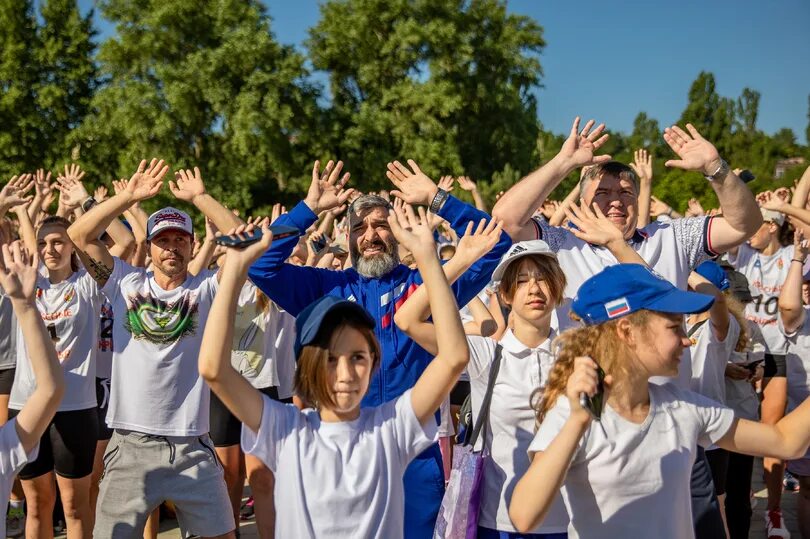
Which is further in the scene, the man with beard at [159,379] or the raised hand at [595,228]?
the man with beard at [159,379]

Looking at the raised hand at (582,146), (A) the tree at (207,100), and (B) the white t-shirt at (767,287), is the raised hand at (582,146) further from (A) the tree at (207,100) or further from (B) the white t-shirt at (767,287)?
(A) the tree at (207,100)

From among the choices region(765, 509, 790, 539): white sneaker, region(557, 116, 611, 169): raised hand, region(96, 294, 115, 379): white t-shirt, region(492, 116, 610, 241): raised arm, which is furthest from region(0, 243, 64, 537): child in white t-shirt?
region(765, 509, 790, 539): white sneaker

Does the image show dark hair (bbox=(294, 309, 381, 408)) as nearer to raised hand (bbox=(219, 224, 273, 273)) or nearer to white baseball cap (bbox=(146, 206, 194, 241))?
raised hand (bbox=(219, 224, 273, 273))

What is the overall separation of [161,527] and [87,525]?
1.59 meters

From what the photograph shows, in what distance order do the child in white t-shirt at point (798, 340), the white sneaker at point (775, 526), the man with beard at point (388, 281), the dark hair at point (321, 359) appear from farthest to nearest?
the white sneaker at point (775, 526) → the child in white t-shirt at point (798, 340) → the man with beard at point (388, 281) → the dark hair at point (321, 359)

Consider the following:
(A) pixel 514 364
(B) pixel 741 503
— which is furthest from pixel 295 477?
(B) pixel 741 503

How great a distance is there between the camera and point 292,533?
9.04ft

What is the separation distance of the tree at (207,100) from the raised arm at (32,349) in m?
28.1

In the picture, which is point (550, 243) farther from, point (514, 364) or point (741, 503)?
point (741, 503)

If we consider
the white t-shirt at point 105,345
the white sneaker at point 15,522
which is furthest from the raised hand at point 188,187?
the white sneaker at point 15,522

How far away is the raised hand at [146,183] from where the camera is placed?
4684mm

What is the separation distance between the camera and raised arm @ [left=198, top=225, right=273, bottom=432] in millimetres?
2619

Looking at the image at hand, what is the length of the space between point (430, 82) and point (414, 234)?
31333 mm

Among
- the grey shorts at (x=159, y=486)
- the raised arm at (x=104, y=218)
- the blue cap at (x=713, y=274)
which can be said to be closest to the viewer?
the grey shorts at (x=159, y=486)
